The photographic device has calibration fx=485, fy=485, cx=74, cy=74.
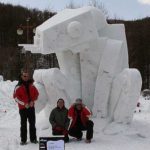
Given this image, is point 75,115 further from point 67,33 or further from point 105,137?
point 67,33

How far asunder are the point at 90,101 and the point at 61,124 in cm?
162

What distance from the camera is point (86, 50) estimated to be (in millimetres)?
11047

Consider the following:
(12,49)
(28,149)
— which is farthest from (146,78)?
(28,149)

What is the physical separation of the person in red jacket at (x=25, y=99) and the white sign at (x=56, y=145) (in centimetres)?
257

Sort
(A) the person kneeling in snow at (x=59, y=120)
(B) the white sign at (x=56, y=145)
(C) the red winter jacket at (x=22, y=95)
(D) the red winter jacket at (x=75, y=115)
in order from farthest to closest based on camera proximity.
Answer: (D) the red winter jacket at (x=75, y=115) → (A) the person kneeling in snow at (x=59, y=120) → (C) the red winter jacket at (x=22, y=95) → (B) the white sign at (x=56, y=145)

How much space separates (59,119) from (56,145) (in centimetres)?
290

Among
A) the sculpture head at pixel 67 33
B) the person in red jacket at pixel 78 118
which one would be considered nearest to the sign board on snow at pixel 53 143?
the person in red jacket at pixel 78 118

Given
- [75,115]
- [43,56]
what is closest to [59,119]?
[75,115]

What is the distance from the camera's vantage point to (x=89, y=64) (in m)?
11.2

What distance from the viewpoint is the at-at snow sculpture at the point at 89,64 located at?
34.2 ft

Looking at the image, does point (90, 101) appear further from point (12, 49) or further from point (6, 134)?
point (12, 49)

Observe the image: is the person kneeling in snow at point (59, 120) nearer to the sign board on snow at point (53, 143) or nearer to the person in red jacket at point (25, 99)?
the person in red jacket at point (25, 99)

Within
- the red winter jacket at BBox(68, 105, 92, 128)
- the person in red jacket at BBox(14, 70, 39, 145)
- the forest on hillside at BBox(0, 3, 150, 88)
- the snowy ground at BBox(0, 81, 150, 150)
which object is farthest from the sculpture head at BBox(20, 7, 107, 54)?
the forest on hillside at BBox(0, 3, 150, 88)

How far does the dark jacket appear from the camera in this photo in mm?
9945
